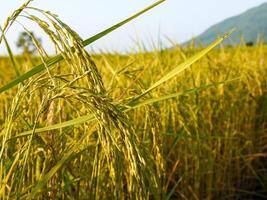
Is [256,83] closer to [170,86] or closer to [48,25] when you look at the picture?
[170,86]

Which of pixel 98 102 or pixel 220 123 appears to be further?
pixel 220 123

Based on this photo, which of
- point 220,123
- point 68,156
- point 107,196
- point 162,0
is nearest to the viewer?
point 162,0

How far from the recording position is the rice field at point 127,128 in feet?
2.07

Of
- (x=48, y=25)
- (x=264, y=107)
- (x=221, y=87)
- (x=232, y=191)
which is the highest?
(x=48, y=25)

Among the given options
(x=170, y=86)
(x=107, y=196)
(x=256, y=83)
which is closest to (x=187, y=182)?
(x=170, y=86)

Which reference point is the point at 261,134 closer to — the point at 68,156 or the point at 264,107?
the point at 264,107

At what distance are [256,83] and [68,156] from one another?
1.94 meters

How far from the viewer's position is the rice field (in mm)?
632

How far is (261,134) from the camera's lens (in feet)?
8.20

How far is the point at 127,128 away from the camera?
1.89 feet

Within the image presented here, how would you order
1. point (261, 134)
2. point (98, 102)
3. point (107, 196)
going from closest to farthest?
point (98, 102), point (107, 196), point (261, 134)

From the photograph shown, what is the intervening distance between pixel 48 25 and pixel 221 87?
5.53ft

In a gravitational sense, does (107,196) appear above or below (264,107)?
above

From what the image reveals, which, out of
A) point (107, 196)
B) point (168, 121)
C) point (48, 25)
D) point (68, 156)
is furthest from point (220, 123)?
point (48, 25)
